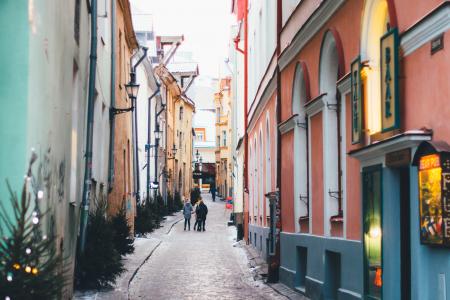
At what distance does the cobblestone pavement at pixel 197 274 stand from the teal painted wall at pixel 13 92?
24.6 ft

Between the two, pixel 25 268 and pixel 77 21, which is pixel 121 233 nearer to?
pixel 77 21

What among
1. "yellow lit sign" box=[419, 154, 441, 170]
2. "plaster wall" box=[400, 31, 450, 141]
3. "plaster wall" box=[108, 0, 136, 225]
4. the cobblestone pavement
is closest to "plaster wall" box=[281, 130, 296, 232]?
the cobblestone pavement

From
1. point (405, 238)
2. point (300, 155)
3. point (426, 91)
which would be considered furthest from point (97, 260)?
point (426, 91)

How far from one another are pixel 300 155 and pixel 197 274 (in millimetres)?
4938

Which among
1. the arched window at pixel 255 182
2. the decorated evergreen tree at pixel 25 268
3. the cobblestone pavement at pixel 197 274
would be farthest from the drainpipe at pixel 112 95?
the decorated evergreen tree at pixel 25 268

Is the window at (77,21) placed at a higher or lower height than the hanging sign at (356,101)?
higher

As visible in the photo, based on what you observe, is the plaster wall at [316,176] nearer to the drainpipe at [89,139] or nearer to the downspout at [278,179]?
the downspout at [278,179]

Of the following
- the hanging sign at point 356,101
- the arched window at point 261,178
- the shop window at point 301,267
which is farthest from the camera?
the arched window at point 261,178

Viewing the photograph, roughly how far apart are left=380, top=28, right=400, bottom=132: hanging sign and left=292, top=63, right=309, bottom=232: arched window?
6049mm

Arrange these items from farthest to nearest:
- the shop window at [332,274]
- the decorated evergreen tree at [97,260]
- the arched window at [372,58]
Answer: the decorated evergreen tree at [97,260] → the shop window at [332,274] → the arched window at [372,58]

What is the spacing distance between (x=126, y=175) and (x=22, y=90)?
60.1 ft

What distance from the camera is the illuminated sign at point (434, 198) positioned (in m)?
7.56

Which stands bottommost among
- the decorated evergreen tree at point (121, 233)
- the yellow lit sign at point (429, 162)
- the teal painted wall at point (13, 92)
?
the decorated evergreen tree at point (121, 233)

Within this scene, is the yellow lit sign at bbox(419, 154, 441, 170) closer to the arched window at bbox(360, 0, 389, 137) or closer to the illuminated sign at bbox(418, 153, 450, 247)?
the illuminated sign at bbox(418, 153, 450, 247)
